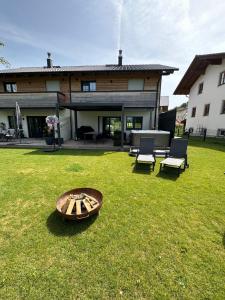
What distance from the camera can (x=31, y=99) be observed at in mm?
12844

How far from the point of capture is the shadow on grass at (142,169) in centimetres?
602

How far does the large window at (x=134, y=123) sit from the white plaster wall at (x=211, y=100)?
8.45 meters

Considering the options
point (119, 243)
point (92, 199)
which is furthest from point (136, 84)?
point (119, 243)

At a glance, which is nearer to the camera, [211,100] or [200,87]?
[211,100]

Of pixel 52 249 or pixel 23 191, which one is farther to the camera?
pixel 23 191

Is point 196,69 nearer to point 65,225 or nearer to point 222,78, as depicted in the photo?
point 222,78

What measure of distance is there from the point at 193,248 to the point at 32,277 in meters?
2.47

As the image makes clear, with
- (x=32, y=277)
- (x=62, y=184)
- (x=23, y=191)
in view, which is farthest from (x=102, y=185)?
(x=32, y=277)

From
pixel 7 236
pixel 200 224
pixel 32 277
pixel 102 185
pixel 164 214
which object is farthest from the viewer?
pixel 102 185

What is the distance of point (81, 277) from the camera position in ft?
6.92

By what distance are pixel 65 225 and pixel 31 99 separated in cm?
1265

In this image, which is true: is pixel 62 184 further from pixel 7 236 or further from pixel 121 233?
pixel 121 233

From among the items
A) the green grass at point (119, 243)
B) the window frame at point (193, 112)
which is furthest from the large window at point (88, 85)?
the window frame at point (193, 112)

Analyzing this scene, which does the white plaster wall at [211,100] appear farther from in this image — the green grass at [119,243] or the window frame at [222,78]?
the green grass at [119,243]
